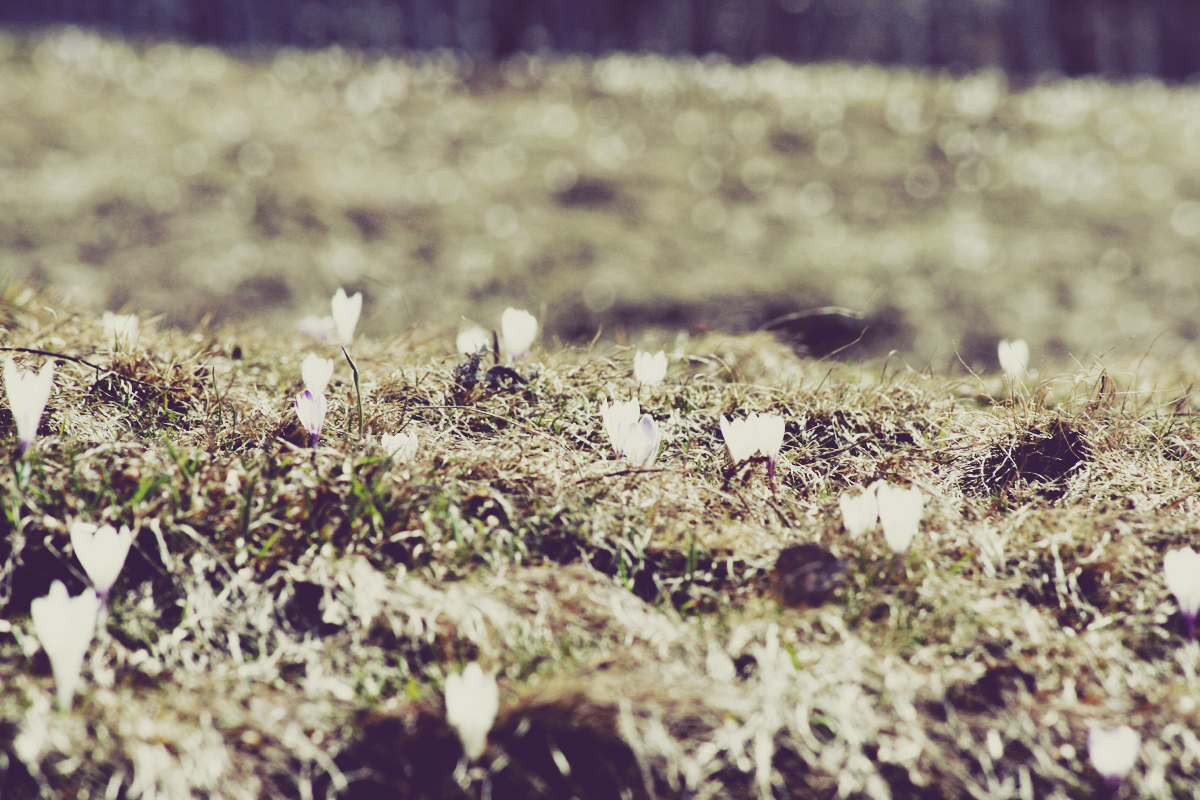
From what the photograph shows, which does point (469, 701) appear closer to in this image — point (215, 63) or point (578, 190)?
point (578, 190)

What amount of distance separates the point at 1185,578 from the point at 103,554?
73.5 inches

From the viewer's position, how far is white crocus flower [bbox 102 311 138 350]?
92.4 inches

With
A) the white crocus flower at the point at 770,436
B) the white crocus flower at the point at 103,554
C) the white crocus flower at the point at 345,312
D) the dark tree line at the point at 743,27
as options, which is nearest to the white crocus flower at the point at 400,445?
the white crocus flower at the point at 345,312

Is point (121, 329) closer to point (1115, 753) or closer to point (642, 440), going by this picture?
point (642, 440)

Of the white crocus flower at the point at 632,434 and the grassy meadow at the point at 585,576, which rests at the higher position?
the white crocus flower at the point at 632,434

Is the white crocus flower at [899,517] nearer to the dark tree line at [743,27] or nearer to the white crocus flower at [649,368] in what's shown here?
the white crocus flower at [649,368]

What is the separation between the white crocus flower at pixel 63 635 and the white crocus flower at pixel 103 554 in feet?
0.45

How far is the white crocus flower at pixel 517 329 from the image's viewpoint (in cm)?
235

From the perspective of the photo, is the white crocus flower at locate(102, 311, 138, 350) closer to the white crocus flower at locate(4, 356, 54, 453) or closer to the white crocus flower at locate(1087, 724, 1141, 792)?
the white crocus flower at locate(4, 356, 54, 453)

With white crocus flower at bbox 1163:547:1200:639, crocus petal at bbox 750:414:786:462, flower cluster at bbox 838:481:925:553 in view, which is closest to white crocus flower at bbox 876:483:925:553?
flower cluster at bbox 838:481:925:553

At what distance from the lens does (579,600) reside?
5.58 ft

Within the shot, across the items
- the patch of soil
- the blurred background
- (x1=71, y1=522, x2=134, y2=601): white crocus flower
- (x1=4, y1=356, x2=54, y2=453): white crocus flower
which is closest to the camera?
(x1=71, y1=522, x2=134, y2=601): white crocus flower

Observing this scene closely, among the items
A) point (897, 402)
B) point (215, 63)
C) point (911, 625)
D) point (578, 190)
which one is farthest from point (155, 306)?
point (911, 625)

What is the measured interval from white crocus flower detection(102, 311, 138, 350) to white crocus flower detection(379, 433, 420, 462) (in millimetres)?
847
